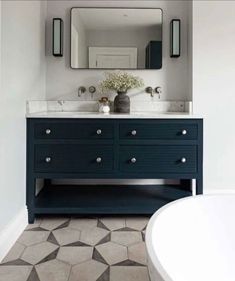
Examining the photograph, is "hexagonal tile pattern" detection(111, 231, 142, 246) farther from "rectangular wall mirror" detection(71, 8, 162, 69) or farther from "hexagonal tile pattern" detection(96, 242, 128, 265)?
"rectangular wall mirror" detection(71, 8, 162, 69)

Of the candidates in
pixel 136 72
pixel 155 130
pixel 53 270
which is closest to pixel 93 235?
pixel 53 270

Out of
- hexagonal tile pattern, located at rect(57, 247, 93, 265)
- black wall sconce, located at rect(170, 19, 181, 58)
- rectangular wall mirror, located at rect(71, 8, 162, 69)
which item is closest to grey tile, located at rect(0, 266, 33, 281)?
hexagonal tile pattern, located at rect(57, 247, 93, 265)

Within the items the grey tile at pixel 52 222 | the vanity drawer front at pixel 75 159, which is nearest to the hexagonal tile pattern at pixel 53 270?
the grey tile at pixel 52 222

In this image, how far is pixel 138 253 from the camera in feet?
6.18

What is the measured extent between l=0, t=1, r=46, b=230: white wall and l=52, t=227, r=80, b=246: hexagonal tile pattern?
0.34 m

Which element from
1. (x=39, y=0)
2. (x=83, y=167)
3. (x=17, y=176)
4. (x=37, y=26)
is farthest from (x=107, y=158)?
(x=39, y=0)

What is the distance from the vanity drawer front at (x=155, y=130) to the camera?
7.77 ft

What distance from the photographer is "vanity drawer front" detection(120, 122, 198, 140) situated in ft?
7.77

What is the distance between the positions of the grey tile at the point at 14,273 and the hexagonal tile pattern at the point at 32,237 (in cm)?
31

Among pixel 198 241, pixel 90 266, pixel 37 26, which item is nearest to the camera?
pixel 198 241

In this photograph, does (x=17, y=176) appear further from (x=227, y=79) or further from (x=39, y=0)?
(x=227, y=79)

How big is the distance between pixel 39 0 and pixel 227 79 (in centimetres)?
190

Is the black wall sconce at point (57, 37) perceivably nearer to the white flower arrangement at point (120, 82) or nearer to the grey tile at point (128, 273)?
the white flower arrangement at point (120, 82)

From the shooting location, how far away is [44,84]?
2977mm
